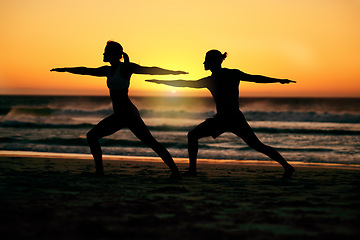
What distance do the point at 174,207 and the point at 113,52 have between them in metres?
2.89

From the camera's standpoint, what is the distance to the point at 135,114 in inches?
257

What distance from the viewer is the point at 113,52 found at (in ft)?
21.4

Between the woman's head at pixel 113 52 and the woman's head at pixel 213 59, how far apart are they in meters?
1.20

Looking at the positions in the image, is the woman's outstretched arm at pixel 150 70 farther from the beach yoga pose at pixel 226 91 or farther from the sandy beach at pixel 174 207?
the sandy beach at pixel 174 207

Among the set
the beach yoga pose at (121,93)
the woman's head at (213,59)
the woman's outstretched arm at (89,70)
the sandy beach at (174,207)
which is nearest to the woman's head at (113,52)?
the beach yoga pose at (121,93)

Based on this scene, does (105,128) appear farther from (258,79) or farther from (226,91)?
(258,79)

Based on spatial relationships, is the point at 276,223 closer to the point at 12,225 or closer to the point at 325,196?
the point at 325,196

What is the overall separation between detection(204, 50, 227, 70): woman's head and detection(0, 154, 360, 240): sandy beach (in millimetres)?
1701

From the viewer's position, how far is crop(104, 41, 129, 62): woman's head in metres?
6.51

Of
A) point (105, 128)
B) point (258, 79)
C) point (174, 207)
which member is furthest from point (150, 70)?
point (174, 207)

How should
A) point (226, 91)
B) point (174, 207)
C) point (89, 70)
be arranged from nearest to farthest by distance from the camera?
point (174, 207), point (226, 91), point (89, 70)

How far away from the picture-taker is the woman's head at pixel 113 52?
21.4 feet

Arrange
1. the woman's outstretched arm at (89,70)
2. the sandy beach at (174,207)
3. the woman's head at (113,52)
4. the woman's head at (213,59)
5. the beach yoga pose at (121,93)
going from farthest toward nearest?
the woman's outstretched arm at (89,70), the woman's head at (213,59), the woman's head at (113,52), the beach yoga pose at (121,93), the sandy beach at (174,207)

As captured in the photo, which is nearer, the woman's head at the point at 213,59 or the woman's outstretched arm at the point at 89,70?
the woman's head at the point at 213,59
